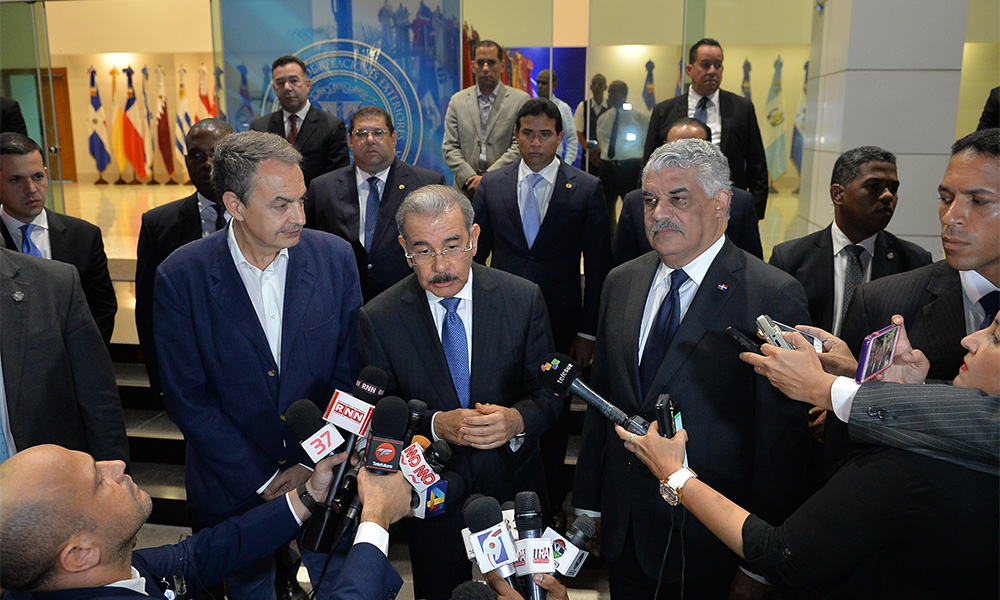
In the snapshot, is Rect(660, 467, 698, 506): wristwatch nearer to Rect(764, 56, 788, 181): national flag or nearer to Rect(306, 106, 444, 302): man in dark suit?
Rect(306, 106, 444, 302): man in dark suit

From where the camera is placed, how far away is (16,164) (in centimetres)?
374

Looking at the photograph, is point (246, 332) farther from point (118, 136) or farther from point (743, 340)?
point (118, 136)

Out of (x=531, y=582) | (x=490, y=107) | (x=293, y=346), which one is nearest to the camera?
(x=531, y=582)

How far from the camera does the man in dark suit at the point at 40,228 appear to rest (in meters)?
3.75

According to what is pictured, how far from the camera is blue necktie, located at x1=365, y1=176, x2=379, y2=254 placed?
4.30 m

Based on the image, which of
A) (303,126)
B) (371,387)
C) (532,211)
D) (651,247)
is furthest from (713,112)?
(371,387)

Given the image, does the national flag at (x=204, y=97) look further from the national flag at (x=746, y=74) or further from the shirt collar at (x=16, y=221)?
the national flag at (x=746, y=74)

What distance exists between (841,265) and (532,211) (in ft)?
5.51

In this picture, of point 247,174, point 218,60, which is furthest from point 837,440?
point 218,60

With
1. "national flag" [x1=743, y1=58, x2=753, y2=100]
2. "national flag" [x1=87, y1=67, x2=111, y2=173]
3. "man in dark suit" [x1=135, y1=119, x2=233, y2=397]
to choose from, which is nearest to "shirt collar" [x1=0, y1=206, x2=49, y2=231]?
"man in dark suit" [x1=135, y1=119, x2=233, y2=397]

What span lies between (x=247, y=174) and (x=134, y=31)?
1014 centimetres

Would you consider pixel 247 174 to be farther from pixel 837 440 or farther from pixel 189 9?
pixel 189 9

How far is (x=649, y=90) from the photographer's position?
6449 mm

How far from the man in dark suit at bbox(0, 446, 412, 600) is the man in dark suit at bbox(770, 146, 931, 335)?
2307 millimetres
